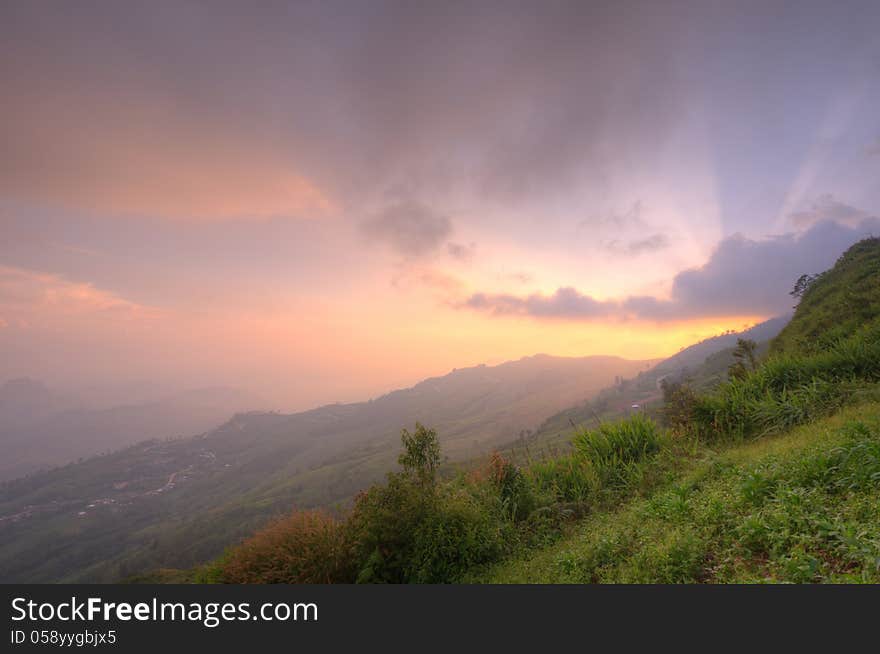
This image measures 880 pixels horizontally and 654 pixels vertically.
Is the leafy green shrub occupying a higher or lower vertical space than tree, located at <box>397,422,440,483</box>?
lower

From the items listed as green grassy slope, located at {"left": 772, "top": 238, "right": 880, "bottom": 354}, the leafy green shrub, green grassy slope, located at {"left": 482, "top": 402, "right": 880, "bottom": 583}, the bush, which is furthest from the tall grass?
the leafy green shrub

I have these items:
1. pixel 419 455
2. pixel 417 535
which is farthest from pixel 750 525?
pixel 419 455

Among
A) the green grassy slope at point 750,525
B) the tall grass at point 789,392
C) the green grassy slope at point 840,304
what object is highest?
the green grassy slope at point 840,304

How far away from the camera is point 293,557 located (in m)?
6.34

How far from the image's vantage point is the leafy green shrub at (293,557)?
6.26 meters

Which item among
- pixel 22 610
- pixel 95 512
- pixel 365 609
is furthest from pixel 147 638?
pixel 95 512

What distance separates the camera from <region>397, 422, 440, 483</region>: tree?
8258mm

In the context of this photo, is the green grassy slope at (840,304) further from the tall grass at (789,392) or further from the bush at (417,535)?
the bush at (417,535)

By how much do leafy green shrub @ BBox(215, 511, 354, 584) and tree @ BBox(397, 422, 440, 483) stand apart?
72.7 inches

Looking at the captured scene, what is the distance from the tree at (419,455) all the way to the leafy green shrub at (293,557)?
1846mm

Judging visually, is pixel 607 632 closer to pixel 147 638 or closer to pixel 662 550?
pixel 662 550

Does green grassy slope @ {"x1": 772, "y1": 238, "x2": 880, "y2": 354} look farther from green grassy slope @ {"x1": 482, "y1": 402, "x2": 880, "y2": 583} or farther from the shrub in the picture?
green grassy slope @ {"x1": 482, "y1": 402, "x2": 880, "y2": 583}

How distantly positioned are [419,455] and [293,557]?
119 inches

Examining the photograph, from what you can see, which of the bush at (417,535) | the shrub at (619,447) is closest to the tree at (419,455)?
the bush at (417,535)
